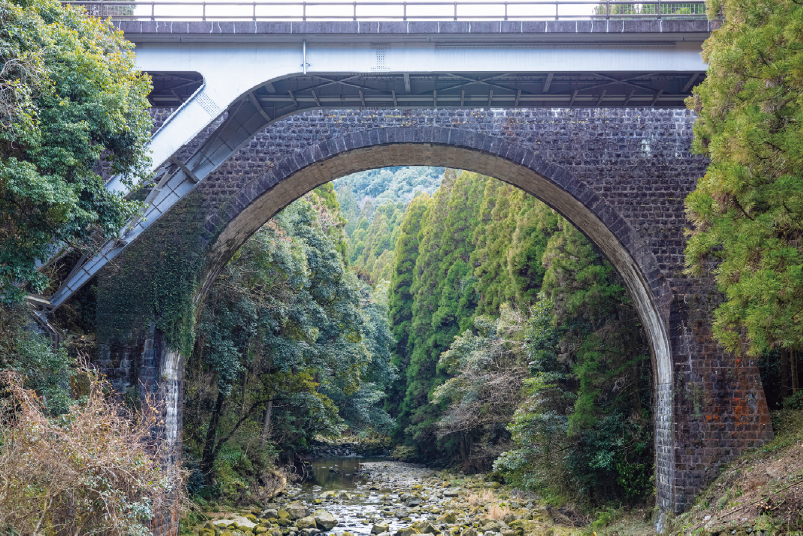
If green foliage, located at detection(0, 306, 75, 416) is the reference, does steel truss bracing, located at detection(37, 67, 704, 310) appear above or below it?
above

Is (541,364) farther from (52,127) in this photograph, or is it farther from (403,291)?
(403,291)

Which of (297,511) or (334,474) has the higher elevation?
(334,474)

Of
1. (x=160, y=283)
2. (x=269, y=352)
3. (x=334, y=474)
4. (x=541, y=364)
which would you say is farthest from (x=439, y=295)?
(x=160, y=283)

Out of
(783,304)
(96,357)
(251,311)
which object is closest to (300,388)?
(251,311)

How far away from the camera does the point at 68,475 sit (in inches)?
294

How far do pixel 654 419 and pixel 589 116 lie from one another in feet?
19.5

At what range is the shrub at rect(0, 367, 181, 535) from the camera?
7.23 meters

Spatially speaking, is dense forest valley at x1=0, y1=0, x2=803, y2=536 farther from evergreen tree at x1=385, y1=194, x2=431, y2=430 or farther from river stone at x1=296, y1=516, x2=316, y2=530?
evergreen tree at x1=385, y1=194, x2=431, y2=430

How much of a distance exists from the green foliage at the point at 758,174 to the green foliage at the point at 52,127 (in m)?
7.49

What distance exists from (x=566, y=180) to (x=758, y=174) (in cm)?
524

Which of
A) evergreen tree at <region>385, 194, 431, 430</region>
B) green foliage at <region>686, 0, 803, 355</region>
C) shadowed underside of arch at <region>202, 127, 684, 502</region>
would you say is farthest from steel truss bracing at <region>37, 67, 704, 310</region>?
evergreen tree at <region>385, 194, 431, 430</region>

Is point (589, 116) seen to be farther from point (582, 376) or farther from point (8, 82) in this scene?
point (8, 82)

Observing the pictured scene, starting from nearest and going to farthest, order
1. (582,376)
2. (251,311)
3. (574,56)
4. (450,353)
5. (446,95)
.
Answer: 1. (574,56)
2. (446,95)
3. (582,376)
4. (251,311)
5. (450,353)

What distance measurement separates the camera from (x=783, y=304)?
24.6ft
